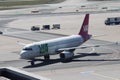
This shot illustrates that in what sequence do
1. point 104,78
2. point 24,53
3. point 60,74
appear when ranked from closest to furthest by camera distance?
point 104,78 < point 60,74 < point 24,53

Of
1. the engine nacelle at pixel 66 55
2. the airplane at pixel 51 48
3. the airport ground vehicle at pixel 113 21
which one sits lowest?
the airport ground vehicle at pixel 113 21

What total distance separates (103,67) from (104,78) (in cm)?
783

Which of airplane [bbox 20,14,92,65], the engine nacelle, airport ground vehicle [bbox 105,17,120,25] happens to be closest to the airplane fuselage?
airplane [bbox 20,14,92,65]

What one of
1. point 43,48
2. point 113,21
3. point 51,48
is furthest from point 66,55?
point 113,21

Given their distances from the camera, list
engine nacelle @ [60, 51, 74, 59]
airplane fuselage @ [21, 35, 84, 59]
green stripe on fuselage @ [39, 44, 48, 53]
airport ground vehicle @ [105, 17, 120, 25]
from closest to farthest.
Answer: airplane fuselage @ [21, 35, 84, 59] < green stripe on fuselage @ [39, 44, 48, 53] < engine nacelle @ [60, 51, 74, 59] < airport ground vehicle @ [105, 17, 120, 25]

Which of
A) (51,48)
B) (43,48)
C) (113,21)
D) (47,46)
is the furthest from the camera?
(113,21)

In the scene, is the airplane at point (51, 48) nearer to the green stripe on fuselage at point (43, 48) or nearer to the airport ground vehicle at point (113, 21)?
the green stripe on fuselage at point (43, 48)

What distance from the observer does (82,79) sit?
49.1 meters

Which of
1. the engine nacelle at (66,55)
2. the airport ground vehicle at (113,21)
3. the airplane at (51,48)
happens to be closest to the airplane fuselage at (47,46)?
the airplane at (51,48)

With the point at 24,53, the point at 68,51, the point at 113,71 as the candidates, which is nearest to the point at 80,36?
the point at 68,51

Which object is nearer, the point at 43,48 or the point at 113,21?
the point at 43,48

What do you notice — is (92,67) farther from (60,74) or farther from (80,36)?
(80,36)

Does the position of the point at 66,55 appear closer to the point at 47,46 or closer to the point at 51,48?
the point at 51,48

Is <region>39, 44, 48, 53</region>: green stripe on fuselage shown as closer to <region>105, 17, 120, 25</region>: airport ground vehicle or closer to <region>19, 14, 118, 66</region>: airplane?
<region>19, 14, 118, 66</region>: airplane
